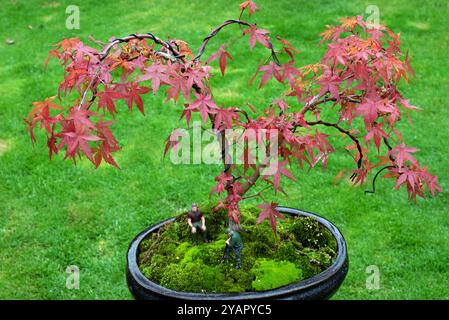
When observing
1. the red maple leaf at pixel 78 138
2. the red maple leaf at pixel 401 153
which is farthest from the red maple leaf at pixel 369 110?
the red maple leaf at pixel 78 138

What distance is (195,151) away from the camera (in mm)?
4070

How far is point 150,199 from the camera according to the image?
370 cm

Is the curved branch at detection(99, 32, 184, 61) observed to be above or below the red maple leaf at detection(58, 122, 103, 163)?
above

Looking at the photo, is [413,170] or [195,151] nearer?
[413,170]

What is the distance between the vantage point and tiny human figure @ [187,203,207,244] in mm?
2215

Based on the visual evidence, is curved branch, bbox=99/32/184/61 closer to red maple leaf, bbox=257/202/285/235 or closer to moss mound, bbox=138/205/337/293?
red maple leaf, bbox=257/202/285/235

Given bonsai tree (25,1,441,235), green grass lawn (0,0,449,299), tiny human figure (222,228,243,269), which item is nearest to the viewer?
bonsai tree (25,1,441,235)

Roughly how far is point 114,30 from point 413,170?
176 inches

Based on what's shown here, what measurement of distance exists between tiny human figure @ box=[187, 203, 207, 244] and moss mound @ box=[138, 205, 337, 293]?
0.15ft

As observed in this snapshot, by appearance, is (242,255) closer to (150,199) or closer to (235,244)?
(235,244)

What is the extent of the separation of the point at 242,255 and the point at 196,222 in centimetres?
21

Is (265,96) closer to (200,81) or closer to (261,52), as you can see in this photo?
(261,52)

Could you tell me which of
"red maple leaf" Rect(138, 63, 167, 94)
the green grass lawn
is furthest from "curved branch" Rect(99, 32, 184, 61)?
the green grass lawn

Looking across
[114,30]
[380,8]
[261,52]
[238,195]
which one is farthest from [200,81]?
[380,8]
